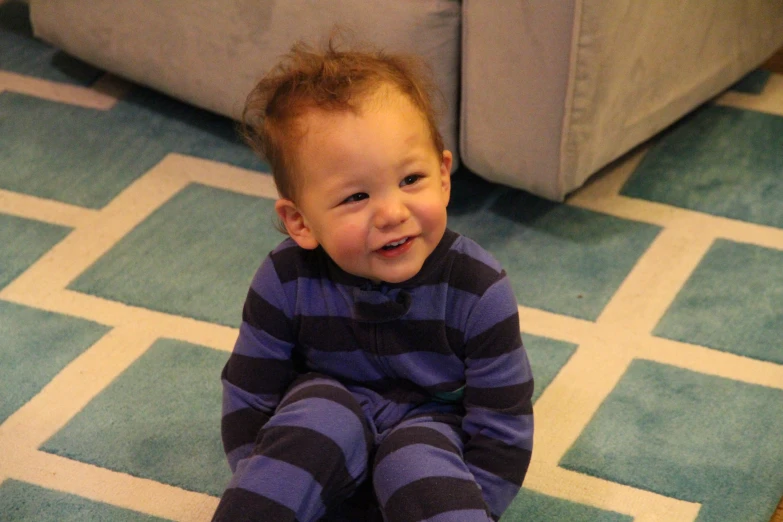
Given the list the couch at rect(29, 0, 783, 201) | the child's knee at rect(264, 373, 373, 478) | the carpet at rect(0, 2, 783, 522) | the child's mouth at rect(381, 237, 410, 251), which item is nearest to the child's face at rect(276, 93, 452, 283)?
the child's mouth at rect(381, 237, 410, 251)

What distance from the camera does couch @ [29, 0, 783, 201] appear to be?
1252 millimetres

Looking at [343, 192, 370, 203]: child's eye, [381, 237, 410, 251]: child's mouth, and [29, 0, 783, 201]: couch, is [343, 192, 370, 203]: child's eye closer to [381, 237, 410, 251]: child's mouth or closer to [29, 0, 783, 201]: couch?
[381, 237, 410, 251]: child's mouth

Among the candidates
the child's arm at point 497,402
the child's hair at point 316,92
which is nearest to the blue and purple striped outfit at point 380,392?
the child's arm at point 497,402

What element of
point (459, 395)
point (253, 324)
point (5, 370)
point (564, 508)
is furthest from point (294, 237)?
point (5, 370)

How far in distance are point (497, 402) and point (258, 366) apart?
0.72 feet

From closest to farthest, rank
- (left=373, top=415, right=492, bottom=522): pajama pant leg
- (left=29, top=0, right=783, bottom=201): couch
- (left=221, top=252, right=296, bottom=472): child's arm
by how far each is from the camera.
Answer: (left=373, top=415, right=492, bottom=522): pajama pant leg → (left=221, top=252, right=296, bottom=472): child's arm → (left=29, top=0, right=783, bottom=201): couch

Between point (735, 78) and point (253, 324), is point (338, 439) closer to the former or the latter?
point (253, 324)

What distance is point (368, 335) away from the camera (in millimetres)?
937

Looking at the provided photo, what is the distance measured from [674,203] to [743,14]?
A: 0.32 metres

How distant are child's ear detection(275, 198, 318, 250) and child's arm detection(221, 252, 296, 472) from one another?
0.05 m

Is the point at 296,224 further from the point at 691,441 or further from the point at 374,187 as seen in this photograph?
the point at 691,441

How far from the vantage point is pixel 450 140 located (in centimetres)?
140

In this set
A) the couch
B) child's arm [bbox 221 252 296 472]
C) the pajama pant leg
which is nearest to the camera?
the pajama pant leg

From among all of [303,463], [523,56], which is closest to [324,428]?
[303,463]
